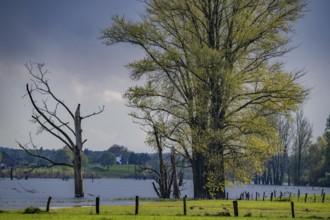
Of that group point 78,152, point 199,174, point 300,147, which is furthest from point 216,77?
point 300,147

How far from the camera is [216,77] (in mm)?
40625

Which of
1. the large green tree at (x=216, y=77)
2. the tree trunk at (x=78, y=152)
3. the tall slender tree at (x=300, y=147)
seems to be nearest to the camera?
the large green tree at (x=216, y=77)

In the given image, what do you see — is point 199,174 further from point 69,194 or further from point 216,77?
point 69,194

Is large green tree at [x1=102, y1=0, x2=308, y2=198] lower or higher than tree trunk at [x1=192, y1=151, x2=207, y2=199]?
higher

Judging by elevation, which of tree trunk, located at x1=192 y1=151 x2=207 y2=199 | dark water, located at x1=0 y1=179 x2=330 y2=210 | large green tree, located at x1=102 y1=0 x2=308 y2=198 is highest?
large green tree, located at x1=102 y1=0 x2=308 y2=198

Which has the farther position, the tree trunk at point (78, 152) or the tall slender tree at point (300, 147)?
the tall slender tree at point (300, 147)

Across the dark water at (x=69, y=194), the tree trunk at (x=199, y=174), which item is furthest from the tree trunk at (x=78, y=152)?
the tree trunk at (x=199, y=174)

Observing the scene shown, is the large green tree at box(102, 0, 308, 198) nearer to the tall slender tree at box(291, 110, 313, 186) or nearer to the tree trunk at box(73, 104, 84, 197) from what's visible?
the tree trunk at box(73, 104, 84, 197)

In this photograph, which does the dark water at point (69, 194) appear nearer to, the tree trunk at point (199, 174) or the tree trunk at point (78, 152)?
Result: the tree trunk at point (78, 152)

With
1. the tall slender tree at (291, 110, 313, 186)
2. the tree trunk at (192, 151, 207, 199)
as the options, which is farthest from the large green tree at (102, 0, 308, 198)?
the tall slender tree at (291, 110, 313, 186)

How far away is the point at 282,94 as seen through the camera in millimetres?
40688

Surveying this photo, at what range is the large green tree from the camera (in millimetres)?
40906

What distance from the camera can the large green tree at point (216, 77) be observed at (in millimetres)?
40906

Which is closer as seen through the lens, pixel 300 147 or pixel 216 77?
pixel 216 77
